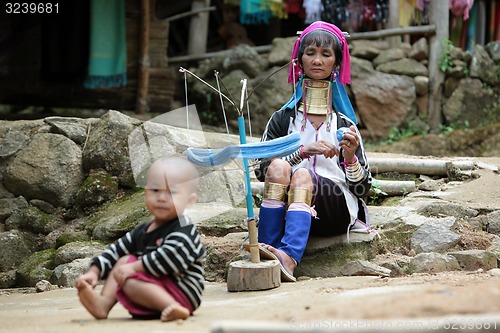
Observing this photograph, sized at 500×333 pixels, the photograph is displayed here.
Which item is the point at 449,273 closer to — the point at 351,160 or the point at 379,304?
the point at 351,160

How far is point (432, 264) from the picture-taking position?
495cm

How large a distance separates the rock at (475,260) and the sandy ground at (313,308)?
371 mm

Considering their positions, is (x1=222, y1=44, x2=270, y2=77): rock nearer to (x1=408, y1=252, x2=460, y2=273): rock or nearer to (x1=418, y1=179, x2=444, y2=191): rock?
(x1=418, y1=179, x2=444, y2=191): rock

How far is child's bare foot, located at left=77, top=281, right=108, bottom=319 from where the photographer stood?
11.3 ft

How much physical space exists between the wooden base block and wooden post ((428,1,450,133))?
6825 millimetres

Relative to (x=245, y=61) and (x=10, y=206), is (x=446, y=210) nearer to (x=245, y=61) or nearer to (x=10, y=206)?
(x=10, y=206)

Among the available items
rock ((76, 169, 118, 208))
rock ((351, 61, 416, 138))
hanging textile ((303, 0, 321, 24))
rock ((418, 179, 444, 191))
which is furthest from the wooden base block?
rock ((351, 61, 416, 138))

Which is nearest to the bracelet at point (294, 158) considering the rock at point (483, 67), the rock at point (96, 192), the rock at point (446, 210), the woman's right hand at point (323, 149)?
the woman's right hand at point (323, 149)

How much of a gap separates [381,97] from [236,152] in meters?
6.48

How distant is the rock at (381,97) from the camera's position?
35.0 feet

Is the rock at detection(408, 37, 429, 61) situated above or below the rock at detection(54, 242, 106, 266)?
above

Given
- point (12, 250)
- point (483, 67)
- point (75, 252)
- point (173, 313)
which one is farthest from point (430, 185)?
point (483, 67)

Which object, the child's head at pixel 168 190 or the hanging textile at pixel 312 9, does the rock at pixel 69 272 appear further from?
the hanging textile at pixel 312 9

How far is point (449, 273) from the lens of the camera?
4711 mm
